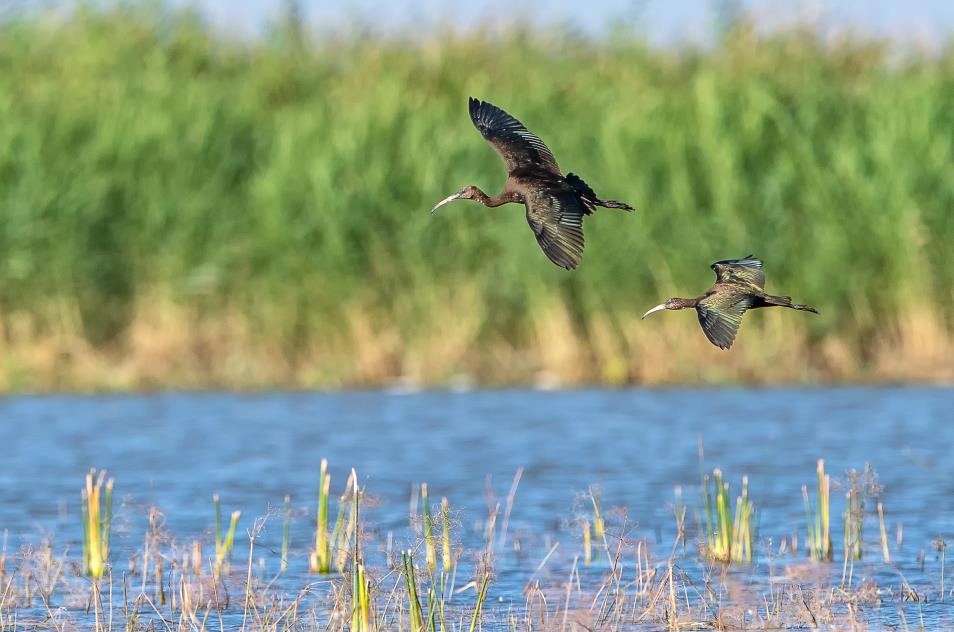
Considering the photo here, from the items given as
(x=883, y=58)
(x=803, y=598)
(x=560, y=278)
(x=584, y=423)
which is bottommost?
(x=803, y=598)

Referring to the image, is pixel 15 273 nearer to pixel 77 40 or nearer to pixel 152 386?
pixel 152 386

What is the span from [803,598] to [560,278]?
8925mm

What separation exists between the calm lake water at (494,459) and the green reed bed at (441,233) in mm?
340

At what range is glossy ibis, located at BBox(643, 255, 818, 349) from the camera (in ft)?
24.5

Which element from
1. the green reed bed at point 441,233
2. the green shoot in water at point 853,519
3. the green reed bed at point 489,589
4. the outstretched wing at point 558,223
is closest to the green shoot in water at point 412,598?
the green reed bed at point 489,589

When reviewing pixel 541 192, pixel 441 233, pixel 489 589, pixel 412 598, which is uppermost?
pixel 441 233

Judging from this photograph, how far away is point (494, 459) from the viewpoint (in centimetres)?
1546

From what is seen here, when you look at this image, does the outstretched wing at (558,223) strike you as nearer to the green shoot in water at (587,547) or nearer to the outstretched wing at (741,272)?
the outstretched wing at (741,272)

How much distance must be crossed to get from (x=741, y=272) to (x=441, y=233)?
1006 cm

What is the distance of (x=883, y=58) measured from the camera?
2192 cm

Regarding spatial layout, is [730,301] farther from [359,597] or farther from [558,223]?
[359,597]

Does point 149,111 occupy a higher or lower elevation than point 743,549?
higher

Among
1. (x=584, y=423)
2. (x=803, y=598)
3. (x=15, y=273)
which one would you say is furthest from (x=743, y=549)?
(x=15, y=273)

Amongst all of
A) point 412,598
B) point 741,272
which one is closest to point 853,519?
point 741,272
